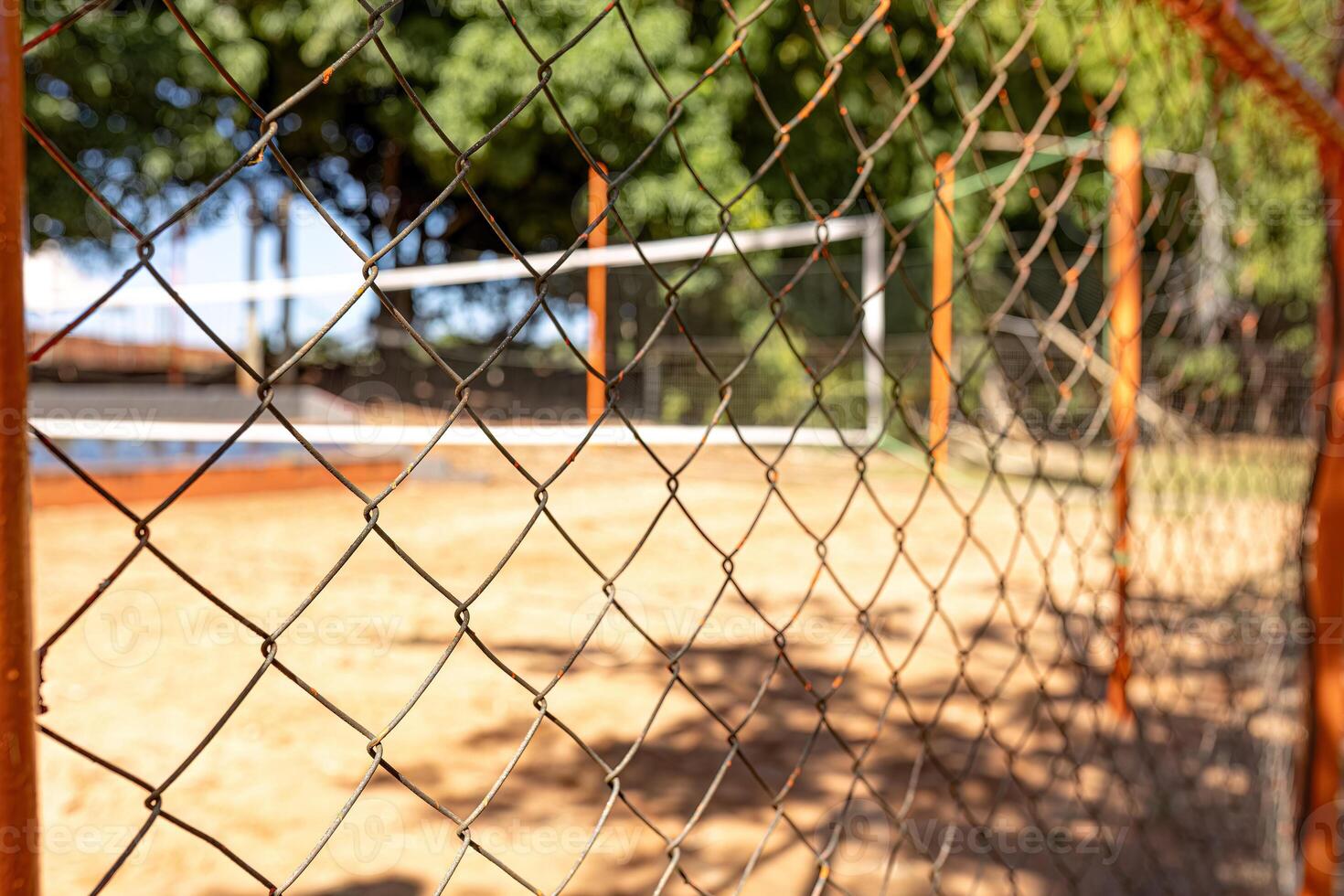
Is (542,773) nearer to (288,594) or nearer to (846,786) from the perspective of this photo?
(846,786)

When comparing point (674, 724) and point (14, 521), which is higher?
point (14, 521)

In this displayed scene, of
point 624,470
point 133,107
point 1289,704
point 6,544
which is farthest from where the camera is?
point 133,107

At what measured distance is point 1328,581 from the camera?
168cm

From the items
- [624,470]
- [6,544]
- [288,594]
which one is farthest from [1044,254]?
[6,544]

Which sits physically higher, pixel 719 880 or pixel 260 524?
pixel 719 880

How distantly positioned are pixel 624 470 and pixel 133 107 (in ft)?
23.7

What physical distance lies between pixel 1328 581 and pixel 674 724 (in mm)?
1607

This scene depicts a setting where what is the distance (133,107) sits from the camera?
1057 centimetres

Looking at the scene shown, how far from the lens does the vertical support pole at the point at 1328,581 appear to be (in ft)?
5.44

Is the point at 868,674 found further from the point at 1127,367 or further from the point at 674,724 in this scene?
the point at 1127,367

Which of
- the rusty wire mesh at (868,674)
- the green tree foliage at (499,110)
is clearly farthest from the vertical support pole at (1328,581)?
the green tree foliage at (499,110)

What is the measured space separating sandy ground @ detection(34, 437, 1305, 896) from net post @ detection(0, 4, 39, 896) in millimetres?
74

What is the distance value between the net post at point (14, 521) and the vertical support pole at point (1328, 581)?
1.89m

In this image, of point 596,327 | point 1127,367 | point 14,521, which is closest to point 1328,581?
point 1127,367
